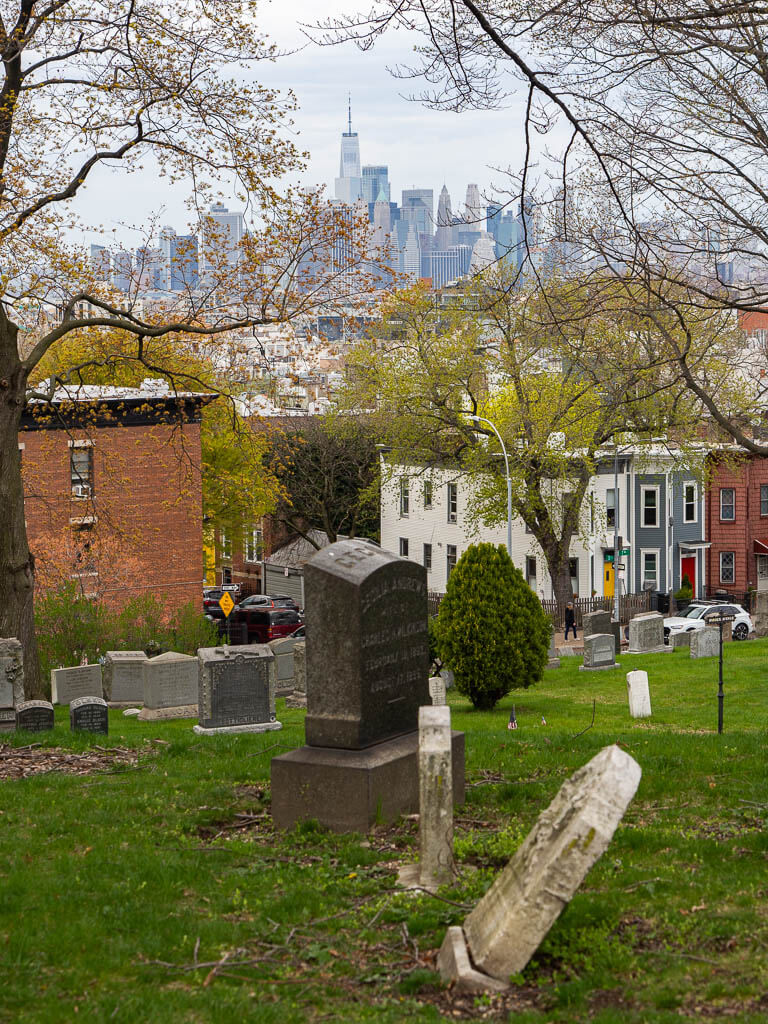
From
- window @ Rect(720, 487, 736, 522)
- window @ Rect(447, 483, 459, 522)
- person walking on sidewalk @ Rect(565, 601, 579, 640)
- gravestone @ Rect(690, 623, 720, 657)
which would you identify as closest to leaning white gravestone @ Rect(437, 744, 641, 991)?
gravestone @ Rect(690, 623, 720, 657)

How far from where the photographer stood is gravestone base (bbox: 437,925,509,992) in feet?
18.6

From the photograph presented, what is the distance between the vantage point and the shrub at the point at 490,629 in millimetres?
Answer: 21578

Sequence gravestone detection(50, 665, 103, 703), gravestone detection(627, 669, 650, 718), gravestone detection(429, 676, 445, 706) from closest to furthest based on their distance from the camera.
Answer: gravestone detection(627, 669, 650, 718)
gravestone detection(429, 676, 445, 706)
gravestone detection(50, 665, 103, 703)

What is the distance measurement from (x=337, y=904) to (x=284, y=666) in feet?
71.4

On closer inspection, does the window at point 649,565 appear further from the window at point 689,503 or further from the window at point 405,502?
the window at point 405,502

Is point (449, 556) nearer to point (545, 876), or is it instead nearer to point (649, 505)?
point (649, 505)

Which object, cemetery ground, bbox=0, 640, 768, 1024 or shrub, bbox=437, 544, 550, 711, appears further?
shrub, bbox=437, 544, 550, 711

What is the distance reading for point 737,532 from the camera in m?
53.0

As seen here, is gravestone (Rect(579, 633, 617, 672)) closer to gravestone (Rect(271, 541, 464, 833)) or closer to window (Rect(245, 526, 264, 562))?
gravestone (Rect(271, 541, 464, 833))

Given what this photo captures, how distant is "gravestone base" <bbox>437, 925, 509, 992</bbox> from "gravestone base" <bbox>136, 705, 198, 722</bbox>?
18.2 m

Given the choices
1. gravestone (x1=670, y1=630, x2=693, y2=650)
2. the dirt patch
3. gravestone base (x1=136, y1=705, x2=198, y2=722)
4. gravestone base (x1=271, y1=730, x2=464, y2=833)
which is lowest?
gravestone base (x1=136, y1=705, x2=198, y2=722)

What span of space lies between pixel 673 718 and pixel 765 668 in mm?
6472

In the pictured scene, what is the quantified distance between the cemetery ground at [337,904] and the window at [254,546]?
156 feet

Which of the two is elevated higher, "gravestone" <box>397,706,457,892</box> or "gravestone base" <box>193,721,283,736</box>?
"gravestone" <box>397,706,457,892</box>
